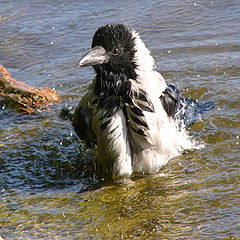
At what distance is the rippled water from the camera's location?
380 cm

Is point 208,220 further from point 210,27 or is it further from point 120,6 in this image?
point 120,6

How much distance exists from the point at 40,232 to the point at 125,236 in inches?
26.8

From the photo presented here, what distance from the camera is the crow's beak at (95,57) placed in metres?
4.08

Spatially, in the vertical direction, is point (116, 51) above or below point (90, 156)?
above

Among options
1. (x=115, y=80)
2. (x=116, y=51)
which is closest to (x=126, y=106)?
(x=115, y=80)

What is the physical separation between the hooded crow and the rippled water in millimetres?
191

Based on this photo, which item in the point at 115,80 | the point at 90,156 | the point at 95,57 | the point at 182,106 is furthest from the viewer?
the point at 182,106

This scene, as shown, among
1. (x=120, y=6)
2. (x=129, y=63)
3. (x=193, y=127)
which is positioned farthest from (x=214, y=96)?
(x=120, y=6)

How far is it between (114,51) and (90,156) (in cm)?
139

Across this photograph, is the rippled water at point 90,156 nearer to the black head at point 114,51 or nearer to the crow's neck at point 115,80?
the crow's neck at point 115,80

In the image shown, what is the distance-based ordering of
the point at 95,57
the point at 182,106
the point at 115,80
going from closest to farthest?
the point at 95,57
the point at 115,80
the point at 182,106

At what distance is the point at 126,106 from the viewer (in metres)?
4.34

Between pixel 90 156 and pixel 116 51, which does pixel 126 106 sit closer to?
pixel 116 51

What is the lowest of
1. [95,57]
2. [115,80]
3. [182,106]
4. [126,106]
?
[182,106]
